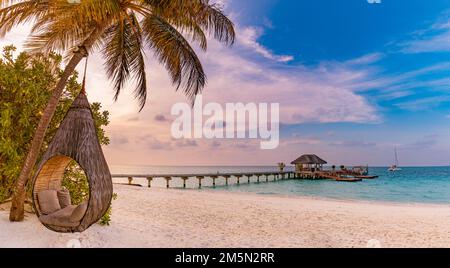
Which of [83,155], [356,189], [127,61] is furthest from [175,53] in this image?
[356,189]

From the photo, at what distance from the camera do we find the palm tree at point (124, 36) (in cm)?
535

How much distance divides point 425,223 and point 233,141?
1646 cm

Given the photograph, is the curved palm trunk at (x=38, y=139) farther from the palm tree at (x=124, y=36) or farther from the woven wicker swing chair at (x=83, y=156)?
the woven wicker swing chair at (x=83, y=156)

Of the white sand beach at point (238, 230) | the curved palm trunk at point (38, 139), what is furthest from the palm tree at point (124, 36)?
the white sand beach at point (238, 230)

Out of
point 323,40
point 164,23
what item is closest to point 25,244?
point 164,23

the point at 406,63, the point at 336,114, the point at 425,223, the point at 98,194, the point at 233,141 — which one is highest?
the point at 406,63

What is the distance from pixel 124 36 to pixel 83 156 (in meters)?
3.05

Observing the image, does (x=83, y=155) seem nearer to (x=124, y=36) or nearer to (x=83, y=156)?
(x=83, y=156)

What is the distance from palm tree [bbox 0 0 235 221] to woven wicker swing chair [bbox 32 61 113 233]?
51cm

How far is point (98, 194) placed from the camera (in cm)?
487

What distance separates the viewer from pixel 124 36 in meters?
6.70

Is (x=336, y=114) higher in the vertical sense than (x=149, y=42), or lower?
higher

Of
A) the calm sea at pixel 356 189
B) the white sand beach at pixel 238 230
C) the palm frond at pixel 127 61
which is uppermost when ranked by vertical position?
the palm frond at pixel 127 61
